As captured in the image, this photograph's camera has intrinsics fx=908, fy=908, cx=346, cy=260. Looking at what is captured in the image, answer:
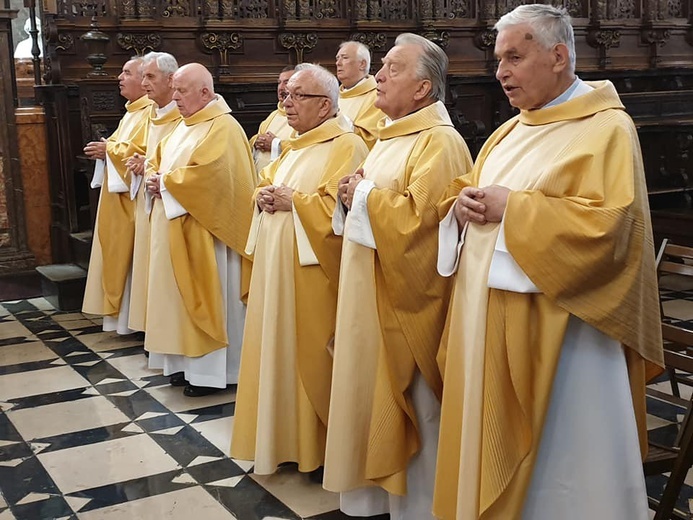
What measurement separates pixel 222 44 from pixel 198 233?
4.52 m

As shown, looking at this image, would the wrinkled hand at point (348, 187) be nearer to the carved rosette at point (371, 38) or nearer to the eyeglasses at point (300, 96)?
the eyeglasses at point (300, 96)

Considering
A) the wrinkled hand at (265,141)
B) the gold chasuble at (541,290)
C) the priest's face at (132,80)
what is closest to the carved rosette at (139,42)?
the priest's face at (132,80)

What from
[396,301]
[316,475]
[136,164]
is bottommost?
[316,475]

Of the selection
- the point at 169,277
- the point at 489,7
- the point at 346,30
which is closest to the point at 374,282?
the point at 169,277

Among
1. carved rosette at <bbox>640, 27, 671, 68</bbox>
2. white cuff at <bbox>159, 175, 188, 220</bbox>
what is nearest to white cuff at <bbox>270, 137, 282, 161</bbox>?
white cuff at <bbox>159, 175, 188, 220</bbox>

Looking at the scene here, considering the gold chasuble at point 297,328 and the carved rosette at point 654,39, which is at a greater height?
the carved rosette at point 654,39

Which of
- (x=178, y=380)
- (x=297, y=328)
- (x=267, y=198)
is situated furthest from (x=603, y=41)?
(x=297, y=328)

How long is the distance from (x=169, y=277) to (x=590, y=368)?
127 inches

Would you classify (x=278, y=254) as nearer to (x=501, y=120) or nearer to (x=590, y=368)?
(x=590, y=368)

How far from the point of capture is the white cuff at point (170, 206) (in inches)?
211

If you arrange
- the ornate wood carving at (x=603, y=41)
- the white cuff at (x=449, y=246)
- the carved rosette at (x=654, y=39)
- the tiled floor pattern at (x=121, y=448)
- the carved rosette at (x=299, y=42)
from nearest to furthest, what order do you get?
the white cuff at (x=449, y=246) < the tiled floor pattern at (x=121, y=448) < the carved rosette at (x=299, y=42) < the ornate wood carving at (x=603, y=41) < the carved rosette at (x=654, y=39)

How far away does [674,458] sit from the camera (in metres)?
3.11

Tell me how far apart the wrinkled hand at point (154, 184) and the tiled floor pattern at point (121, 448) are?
1210 millimetres

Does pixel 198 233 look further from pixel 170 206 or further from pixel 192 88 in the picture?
pixel 192 88
